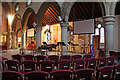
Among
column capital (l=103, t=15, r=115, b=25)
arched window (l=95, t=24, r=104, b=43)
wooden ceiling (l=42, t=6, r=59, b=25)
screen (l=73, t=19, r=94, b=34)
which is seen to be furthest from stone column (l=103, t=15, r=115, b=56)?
wooden ceiling (l=42, t=6, r=59, b=25)

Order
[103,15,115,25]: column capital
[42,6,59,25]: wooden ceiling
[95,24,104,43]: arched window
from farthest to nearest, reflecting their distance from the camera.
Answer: [42,6,59,25]: wooden ceiling < [95,24,104,43]: arched window < [103,15,115,25]: column capital

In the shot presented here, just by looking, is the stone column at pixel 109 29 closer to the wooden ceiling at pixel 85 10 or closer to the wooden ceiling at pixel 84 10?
the wooden ceiling at pixel 84 10

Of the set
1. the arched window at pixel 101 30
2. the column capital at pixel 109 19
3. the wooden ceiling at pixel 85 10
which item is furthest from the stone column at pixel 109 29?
the arched window at pixel 101 30

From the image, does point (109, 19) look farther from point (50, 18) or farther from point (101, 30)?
point (50, 18)

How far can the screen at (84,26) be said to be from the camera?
9.20 metres

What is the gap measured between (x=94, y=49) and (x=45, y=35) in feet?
45.7

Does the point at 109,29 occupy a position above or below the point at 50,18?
below

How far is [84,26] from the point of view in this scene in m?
9.85

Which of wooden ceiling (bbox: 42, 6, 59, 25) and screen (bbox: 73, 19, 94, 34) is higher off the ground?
wooden ceiling (bbox: 42, 6, 59, 25)

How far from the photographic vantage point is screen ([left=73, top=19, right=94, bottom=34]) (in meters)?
9.20

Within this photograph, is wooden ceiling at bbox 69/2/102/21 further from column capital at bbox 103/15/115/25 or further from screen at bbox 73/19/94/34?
column capital at bbox 103/15/115/25

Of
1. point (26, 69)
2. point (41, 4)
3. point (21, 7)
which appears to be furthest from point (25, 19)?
point (26, 69)

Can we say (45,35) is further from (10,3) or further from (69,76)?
(69,76)

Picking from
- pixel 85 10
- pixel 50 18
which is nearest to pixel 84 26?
pixel 85 10
